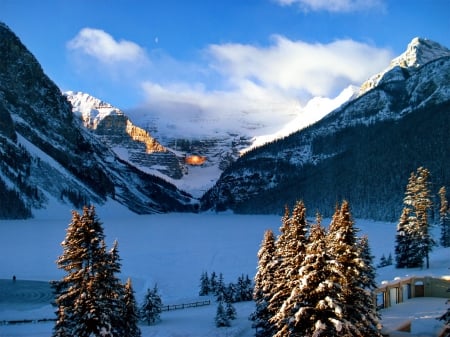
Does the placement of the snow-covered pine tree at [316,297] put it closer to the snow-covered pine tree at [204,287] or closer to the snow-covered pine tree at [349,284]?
the snow-covered pine tree at [349,284]

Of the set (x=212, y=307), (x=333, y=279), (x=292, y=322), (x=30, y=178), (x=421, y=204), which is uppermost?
(x=30, y=178)

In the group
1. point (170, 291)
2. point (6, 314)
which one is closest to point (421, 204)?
point (170, 291)

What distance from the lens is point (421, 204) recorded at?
53.1 meters

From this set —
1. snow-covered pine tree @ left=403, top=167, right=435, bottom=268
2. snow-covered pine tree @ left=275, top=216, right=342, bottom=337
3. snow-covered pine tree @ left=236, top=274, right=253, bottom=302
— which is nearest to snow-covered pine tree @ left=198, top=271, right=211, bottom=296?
snow-covered pine tree @ left=236, top=274, right=253, bottom=302

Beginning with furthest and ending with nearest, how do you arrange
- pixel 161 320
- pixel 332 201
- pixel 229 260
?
pixel 332 201 < pixel 229 260 < pixel 161 320

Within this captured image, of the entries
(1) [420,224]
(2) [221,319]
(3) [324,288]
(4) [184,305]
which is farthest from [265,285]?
(1) [420,224]

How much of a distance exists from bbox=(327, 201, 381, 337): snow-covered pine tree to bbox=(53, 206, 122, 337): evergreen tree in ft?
33.3

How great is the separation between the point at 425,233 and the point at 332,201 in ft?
482

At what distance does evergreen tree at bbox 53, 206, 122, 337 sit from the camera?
68.0 feet

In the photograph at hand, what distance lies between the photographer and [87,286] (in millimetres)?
20781

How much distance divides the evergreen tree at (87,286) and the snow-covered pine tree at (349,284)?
10.2 m

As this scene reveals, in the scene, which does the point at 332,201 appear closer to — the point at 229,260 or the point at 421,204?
the point at 229,260

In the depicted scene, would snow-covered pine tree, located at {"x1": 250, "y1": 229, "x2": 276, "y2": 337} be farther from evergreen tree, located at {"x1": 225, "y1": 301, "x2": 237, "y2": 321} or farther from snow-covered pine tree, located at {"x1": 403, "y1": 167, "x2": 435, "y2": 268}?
snow-covered pine tree, located at {"x1": 403, "y1": 167, "x2": 435, "y2": 268}

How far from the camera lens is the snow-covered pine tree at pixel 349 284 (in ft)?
55.8
